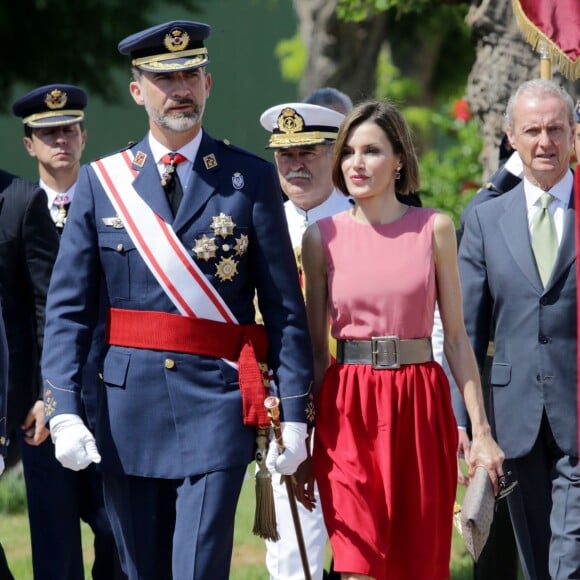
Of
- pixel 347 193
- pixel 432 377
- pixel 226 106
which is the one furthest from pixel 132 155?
pixel 226 106

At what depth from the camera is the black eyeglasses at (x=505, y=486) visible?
568cm

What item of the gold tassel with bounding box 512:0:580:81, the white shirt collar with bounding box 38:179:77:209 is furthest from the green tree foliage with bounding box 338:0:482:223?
the white shirt collar with bounding box 38:179:77:209

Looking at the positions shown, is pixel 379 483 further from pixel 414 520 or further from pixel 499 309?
pixel 499 309

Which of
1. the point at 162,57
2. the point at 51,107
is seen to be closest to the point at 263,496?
the point at 162,57

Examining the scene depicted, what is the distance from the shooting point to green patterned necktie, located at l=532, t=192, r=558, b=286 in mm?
6137

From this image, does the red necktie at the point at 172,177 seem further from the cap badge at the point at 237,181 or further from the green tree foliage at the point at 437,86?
the green tree foliage at the point at 437,86

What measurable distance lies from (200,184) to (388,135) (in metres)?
0.69

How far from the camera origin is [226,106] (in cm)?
1368

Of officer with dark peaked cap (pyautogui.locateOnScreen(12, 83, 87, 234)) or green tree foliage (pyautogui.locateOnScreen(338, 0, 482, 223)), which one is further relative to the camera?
green tree foliage (pyautogui.locateOnScreen(338, 0, 482, 223))

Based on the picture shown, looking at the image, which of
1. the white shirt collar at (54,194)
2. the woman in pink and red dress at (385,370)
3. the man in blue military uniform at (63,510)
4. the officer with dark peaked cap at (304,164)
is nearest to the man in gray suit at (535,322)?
the woman in pink and red dress at (385,370)

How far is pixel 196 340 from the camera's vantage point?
211 inches

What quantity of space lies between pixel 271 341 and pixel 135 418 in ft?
1.63

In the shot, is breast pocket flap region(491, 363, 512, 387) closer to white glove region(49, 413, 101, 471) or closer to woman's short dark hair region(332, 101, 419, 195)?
woman's short dark hair region(332, 101, 419, 195)

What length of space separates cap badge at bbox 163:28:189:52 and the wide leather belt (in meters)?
1.10
